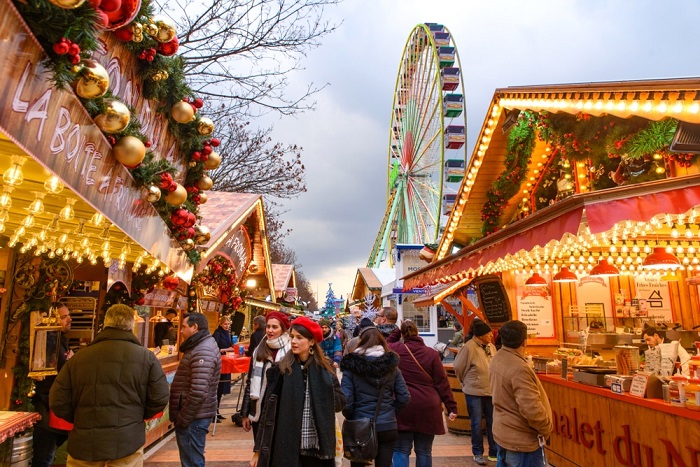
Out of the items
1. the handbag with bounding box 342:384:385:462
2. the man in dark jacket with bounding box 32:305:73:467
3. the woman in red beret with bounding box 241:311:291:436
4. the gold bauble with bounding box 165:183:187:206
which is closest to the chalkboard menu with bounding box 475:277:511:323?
the handbag with bounding box 342:384:385:462

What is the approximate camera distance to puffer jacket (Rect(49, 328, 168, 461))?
10.4 feet

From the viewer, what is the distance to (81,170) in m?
2.19

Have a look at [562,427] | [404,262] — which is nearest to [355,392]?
[562,427]

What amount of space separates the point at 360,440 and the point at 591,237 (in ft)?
9.84

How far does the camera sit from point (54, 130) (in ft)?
6.07

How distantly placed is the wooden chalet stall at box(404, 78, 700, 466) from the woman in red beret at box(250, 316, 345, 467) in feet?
7.07

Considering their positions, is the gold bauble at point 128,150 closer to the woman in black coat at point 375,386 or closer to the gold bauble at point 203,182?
the woman in black coat at point 375,386

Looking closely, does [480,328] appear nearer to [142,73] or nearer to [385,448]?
[385,448]

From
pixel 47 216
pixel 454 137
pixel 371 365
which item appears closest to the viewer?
pixel 371 365

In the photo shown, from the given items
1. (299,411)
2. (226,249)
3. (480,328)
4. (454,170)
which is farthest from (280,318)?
(454,170)

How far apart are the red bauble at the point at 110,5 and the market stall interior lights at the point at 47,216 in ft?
2.20

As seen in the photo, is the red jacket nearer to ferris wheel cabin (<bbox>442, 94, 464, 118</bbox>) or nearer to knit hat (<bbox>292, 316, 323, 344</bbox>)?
knit hat (<bbox>292, 316, 323, 344</bbox>)

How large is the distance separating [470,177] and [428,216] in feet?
45.0

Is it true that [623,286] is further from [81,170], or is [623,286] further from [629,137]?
[81,170]
